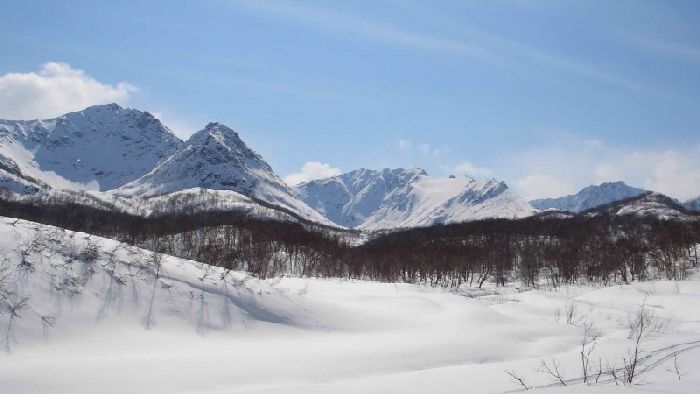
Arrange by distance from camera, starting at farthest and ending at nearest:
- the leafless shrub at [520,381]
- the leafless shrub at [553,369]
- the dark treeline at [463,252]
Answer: the dark treeline at [463,252] < the leafless shrub at [553,369] < the leafless shrub at [520,381]

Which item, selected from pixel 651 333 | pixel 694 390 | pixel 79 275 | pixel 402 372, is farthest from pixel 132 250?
pixel 651 333

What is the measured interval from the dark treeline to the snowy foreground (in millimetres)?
52049

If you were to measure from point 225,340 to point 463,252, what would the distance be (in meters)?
109

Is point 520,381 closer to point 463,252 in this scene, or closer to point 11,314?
point 11,314

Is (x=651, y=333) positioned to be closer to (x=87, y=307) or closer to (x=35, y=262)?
(x=87, y=307)

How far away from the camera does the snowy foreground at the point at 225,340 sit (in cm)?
1259

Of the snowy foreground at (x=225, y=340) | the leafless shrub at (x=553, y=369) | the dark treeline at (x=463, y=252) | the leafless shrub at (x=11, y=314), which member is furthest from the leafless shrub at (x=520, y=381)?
the dark treeline at (x=463, y=252)

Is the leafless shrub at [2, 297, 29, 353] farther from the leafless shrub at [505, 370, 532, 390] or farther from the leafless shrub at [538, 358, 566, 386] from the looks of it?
the leafless shrub at [538, 358, 566, 386]

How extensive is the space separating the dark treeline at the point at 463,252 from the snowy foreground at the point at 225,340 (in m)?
52.0

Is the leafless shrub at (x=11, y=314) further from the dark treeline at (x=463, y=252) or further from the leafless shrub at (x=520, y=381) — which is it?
the dark treeline at (x=463, y=252)

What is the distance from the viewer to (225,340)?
57.2 ft

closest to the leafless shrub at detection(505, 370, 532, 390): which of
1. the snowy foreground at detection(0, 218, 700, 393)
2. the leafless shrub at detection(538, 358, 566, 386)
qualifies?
the snowy foreground at detection(0, 218, 700, 393)

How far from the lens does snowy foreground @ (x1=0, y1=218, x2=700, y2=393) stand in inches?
496

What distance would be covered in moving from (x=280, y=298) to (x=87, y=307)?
7.99 metres
